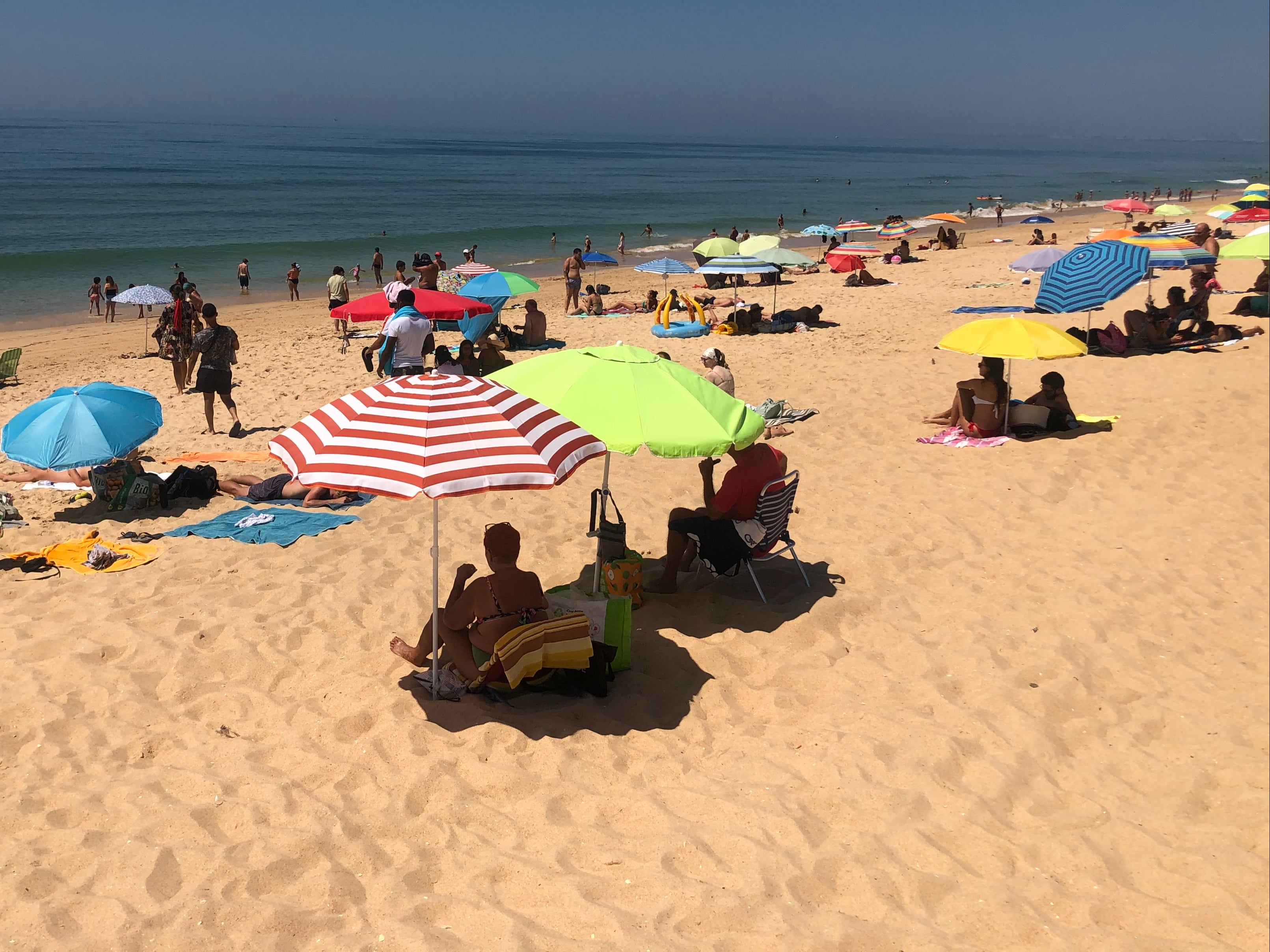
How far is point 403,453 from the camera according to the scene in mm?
4113

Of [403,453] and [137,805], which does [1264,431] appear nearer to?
[403,453]

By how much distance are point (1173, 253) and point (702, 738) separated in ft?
38.8

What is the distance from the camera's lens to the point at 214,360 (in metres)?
10.0

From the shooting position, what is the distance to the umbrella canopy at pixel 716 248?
21.3 m

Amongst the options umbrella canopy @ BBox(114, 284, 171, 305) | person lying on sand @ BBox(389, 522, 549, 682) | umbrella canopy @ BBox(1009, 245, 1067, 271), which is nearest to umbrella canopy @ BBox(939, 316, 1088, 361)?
person lying on sand @ BBox(389, 522, 549, 682)

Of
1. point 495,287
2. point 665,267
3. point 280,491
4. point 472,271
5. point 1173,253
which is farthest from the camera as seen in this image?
point 665,267

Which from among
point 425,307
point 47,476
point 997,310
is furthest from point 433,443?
point 997,310

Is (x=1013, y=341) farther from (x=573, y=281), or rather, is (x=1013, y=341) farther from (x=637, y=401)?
(x=573, y=281)

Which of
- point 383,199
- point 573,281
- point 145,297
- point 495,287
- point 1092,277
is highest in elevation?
point 383,199

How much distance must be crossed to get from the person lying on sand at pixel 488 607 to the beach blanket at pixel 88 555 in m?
2.66

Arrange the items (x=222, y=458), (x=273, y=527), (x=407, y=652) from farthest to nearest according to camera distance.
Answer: (x=222, y=458) < (x=273, y=527) < (x=407, y=652)

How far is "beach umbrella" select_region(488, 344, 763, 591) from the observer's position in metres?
4.93

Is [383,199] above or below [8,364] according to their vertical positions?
above

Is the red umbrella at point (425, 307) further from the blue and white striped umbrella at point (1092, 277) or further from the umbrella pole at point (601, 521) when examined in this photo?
the blue and white striped umbrella at point (1092, 277)
